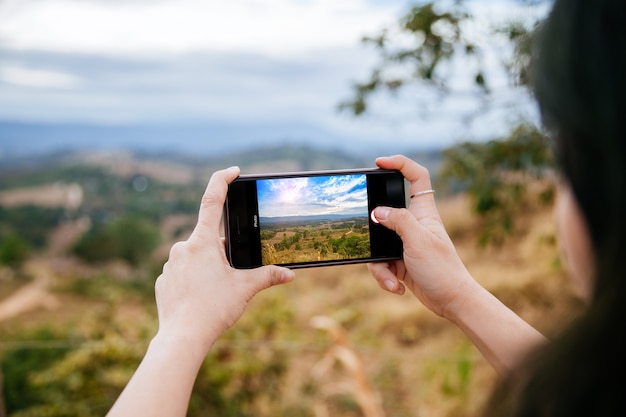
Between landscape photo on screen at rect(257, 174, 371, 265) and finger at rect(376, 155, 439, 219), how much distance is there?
5cm

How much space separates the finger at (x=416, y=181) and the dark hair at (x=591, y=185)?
0.57 meters

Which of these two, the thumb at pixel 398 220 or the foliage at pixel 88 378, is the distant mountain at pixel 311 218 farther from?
the foliage at pixel 88 378

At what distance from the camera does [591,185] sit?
351 mm

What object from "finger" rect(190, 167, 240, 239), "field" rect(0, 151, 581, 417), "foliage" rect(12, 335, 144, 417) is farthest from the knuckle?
"foliage" rect(12, 335, 144, 417)

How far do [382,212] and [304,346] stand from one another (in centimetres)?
205

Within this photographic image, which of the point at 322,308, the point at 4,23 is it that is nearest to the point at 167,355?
the point at 322,308

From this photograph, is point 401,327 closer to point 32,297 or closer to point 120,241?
point 120,241

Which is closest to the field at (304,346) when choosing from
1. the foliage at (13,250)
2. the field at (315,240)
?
the field at (315,240)

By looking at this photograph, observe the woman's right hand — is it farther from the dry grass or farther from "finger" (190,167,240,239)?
the dry grass

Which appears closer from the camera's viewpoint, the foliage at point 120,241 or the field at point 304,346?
the field at point 304,346

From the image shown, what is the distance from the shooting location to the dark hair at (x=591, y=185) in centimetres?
33

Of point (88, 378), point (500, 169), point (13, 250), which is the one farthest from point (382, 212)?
point (13, 250)

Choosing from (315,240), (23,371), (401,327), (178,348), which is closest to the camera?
(178,348)

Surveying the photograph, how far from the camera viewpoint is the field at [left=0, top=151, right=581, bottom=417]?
3090 mm
